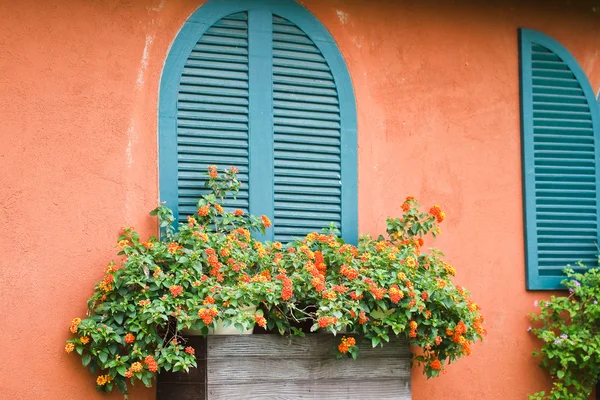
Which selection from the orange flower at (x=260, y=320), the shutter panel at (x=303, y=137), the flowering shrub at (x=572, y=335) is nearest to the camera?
the orange flower at (x=260, y=320)

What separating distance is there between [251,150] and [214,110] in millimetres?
290

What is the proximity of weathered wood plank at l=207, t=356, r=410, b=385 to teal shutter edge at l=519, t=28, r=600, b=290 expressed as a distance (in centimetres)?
124

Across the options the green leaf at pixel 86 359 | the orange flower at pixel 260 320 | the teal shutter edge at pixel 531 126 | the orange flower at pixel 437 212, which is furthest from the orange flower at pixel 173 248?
the teal shutter edge at pixel 531 126

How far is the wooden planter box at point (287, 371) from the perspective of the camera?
15.7 feet

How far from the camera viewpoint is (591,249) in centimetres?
610

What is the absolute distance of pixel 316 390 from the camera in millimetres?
4949

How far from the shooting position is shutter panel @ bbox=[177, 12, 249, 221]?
5.31 metres

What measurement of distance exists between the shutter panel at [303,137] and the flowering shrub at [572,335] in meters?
1.38

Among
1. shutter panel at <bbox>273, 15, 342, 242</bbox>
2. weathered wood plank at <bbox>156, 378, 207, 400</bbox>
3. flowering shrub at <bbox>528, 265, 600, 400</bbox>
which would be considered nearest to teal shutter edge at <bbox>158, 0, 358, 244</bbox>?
shutter panel at <bbox>273, 15, 342, 242</bbox>

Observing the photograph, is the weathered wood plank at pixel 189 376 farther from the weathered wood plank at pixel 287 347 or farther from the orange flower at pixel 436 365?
the orange flower at pixel 436 365

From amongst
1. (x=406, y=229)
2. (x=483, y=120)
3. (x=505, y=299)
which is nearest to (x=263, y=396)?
(x=406, y=229)

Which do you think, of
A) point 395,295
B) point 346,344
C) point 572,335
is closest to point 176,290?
point 346,344

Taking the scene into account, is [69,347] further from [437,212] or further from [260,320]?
[437,212]

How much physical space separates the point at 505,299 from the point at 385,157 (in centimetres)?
109
